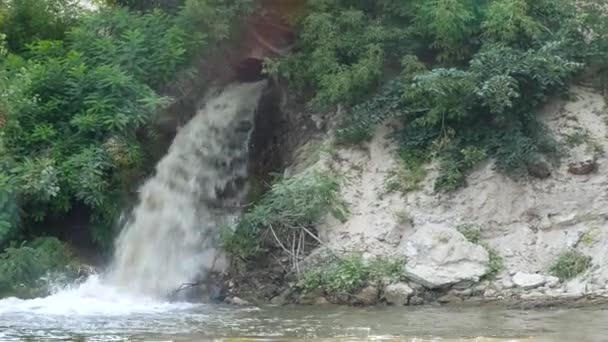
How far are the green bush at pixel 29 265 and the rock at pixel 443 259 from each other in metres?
5.22

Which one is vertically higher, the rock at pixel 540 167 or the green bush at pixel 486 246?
the rock at pixel 540 167

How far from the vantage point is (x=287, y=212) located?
12688 mm

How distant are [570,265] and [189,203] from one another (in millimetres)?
6416

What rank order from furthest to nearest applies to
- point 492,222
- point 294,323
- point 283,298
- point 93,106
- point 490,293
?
point 93,106 < point 492,222 < point 283,298 < point 490,293 < point 294,323

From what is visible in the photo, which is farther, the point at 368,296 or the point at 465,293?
the point at 368,296

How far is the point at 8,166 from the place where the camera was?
12867 millimetres

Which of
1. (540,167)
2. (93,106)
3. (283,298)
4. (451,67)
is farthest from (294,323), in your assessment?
(451,67)

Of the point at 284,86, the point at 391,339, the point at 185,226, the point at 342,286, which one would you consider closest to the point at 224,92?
the point at 284,86

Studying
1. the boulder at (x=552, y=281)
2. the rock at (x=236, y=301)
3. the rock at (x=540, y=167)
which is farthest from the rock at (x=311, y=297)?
the rock at (x=540, y=167)

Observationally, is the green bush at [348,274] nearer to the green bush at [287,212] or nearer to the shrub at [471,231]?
the green bush at [287,212]

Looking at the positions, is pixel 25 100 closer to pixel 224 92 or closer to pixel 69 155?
pixel 69 155

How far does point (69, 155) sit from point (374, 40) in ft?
18.1

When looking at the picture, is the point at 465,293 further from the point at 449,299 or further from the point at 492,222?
the point at 492,222

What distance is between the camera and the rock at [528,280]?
11422mm
